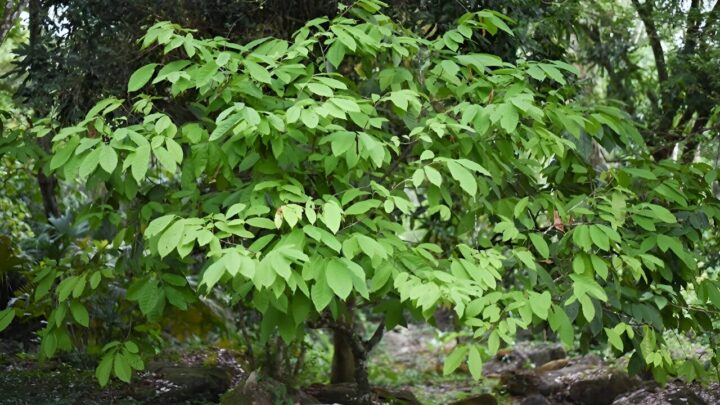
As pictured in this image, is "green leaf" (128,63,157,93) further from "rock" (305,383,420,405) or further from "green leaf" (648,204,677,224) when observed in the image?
"rock" (305,383,420,405)

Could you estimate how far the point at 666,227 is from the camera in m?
4.30

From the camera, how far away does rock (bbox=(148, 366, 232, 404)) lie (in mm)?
5691

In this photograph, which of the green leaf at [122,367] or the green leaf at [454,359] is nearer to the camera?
the green leaf at [454,359]

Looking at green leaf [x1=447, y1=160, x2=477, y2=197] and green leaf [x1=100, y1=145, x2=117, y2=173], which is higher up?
green leaf [x1=100, y1=145, x2=117, y2=173]

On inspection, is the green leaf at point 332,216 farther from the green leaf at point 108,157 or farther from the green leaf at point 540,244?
the green leaf at point 540,244

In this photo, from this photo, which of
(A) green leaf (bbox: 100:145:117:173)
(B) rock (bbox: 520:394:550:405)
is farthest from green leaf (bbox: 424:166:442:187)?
(B) rock (bbox: 520:394:550:405)

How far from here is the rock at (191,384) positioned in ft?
18.7

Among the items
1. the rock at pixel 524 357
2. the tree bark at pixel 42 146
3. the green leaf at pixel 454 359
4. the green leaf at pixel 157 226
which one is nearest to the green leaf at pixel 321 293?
the green leaf at pixel 454 359

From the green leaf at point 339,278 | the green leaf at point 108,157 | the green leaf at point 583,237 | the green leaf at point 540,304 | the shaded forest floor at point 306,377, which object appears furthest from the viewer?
the shaded forest floor at point 306,377

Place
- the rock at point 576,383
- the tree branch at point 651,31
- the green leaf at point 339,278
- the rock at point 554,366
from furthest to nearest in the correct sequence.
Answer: the rock at point 554,366 → the rock at point 576,383 → the tree branch at point 651,31 → the green leaf at point 339,278

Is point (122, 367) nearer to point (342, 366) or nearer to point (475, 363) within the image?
point (475, 363)

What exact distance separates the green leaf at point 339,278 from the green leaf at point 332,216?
0.15 m

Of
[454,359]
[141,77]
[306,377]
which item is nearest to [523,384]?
[306,377]

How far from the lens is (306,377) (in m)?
7.68
